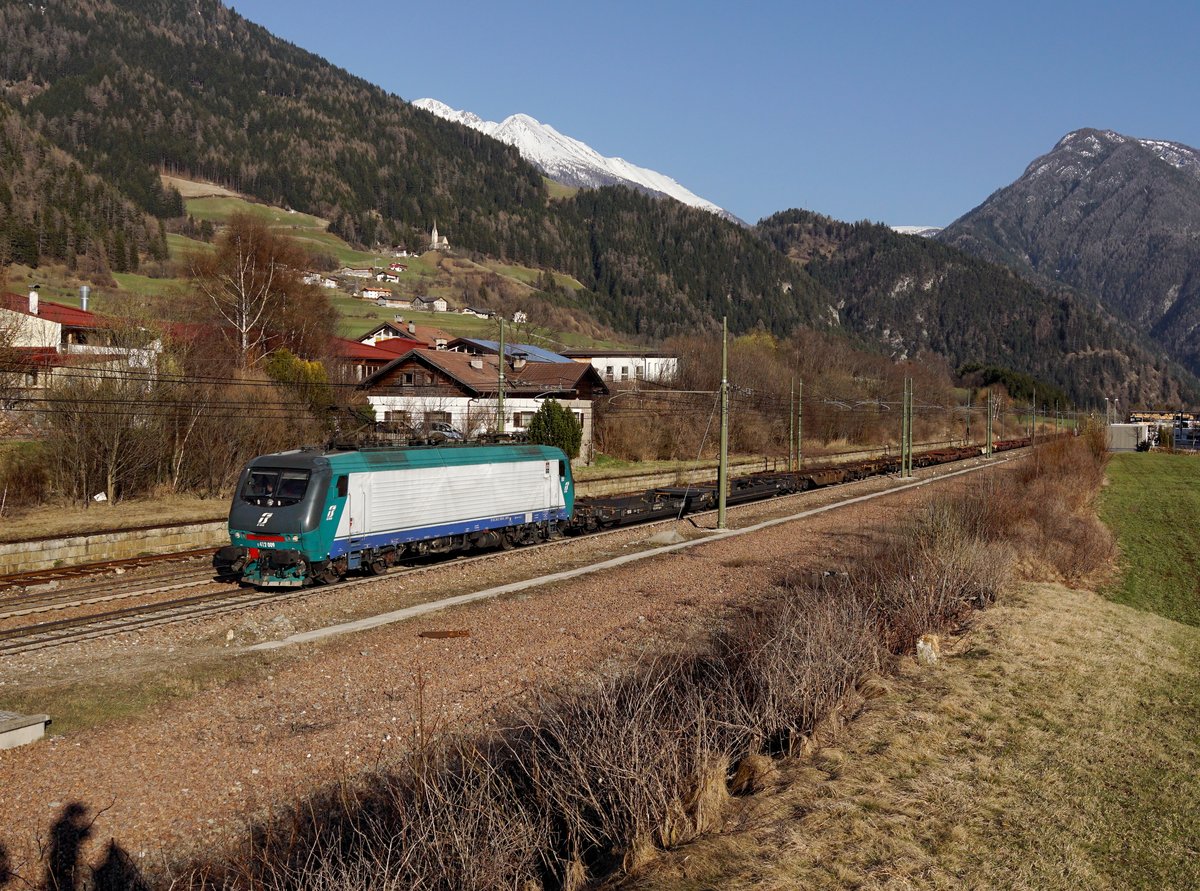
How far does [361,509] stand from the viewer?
2023cm

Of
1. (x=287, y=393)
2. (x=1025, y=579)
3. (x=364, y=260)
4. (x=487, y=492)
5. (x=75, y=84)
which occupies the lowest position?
(x=1025, y=579)

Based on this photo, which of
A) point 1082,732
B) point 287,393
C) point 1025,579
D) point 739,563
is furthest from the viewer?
point 287,393

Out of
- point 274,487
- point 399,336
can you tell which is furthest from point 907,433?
point 399,336

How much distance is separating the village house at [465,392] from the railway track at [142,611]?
26.0m

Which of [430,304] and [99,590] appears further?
[430,304]

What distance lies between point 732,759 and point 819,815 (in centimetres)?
182

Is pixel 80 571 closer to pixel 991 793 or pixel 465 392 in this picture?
pixel 991 793

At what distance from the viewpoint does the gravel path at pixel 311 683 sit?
376 inches

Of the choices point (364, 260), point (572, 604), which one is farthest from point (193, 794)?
point (364, 260)

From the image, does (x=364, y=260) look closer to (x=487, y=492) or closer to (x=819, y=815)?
(x=487, y=492)

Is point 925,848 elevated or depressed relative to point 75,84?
depressed

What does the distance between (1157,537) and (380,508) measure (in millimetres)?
31160

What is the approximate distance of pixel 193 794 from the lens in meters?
9.68

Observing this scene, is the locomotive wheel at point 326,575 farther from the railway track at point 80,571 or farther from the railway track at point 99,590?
the railway track at point 80,571
